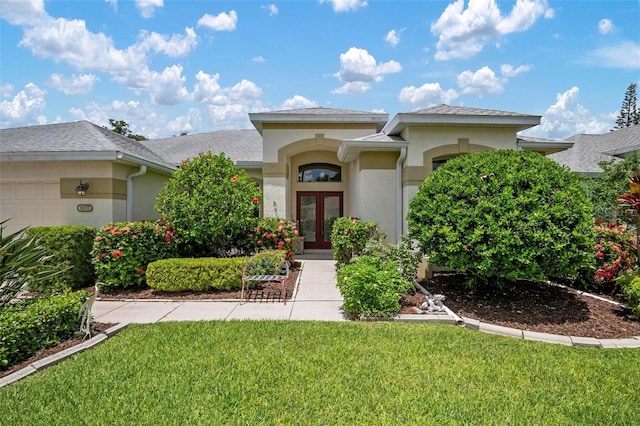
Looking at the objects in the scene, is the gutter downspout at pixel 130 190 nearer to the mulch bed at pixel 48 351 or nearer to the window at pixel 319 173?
the mulch bed at pixel 48 351

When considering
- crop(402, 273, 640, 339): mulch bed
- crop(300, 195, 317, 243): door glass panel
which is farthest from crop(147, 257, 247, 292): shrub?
crop(300, 195, 317, 243): door glass panel

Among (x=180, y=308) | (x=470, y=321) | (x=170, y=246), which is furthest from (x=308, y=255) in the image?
Answer: (x=470, y=321)

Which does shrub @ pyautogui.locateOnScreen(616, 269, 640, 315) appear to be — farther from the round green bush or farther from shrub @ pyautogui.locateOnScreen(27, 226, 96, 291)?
shrub @ pyautogui.locateOnScreen(27, 226, 96, 291)

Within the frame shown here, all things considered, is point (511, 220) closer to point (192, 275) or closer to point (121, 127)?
point (192, 275)

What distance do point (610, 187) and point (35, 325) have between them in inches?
605

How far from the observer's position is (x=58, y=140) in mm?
10312

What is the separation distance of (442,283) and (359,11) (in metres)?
8.32

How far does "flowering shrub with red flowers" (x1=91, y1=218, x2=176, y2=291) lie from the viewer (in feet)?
25.9

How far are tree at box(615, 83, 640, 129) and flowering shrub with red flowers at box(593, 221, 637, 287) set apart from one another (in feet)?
170

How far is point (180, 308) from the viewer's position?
22.5ft

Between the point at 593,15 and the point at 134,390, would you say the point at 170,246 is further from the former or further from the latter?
the point at 593,15

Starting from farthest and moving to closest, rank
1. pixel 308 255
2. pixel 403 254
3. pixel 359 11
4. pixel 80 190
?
Result: pixel 308 255 < pixel 359 11 < pixel 80 190 < pixel 403 254

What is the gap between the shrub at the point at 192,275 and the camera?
25.4 feet

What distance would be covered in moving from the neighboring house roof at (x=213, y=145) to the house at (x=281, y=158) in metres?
3.50
